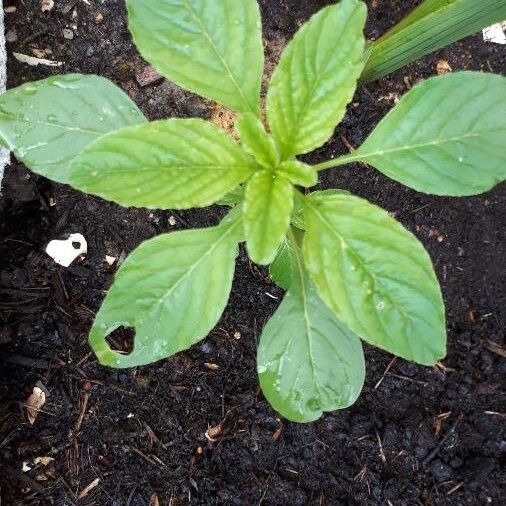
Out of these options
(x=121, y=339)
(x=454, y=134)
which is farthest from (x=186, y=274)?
(x=121, y=339)

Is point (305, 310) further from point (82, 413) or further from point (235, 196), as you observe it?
point (82, 413)

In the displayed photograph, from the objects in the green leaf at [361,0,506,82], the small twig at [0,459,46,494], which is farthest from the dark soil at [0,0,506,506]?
the green leaf at [361,0,506,82]

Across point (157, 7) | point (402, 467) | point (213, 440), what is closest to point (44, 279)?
point (213, 440)

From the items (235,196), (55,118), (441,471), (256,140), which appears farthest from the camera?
(441,471)

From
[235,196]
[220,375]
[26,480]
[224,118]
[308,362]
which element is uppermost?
[235,196]

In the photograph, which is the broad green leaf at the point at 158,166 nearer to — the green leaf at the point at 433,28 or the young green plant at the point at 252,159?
the young green plant at the point at 252,159

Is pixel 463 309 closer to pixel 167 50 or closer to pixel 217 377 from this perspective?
pixel 217 377
